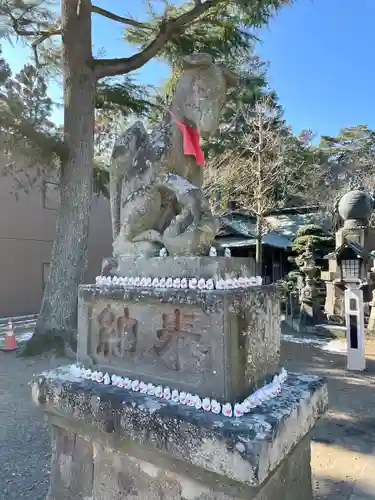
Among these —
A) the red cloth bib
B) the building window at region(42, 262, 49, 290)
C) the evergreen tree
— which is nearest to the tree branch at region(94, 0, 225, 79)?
the evergreen tree

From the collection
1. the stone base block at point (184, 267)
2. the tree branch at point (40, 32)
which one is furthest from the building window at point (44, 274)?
the stone base block at point (184, 267)

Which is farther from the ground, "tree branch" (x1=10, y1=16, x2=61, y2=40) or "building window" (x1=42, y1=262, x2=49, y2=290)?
"tree branch" (x1=10, y1=16, x2=61, y2=40)

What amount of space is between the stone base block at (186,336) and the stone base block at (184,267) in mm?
113

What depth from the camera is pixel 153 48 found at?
21.0 feet

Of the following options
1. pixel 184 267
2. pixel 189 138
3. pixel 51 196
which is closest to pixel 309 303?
pixel 189 138

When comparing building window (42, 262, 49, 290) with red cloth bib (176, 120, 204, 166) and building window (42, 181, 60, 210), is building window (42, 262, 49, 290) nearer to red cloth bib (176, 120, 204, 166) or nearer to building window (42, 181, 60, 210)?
building window (42, 181, 60, 210)

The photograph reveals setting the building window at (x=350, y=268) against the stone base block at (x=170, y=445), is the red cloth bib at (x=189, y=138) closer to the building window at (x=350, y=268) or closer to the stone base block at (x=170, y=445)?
the stone base block at (x=170, y=445)

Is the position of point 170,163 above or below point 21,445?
above

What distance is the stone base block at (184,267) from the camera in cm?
166

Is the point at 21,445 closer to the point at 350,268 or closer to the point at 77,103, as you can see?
the point at 77,103

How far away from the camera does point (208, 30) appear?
22.1 ft

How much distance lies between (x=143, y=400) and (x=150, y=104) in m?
7.07

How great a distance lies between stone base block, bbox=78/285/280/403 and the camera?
4.99 ft

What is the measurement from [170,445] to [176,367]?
325mm
